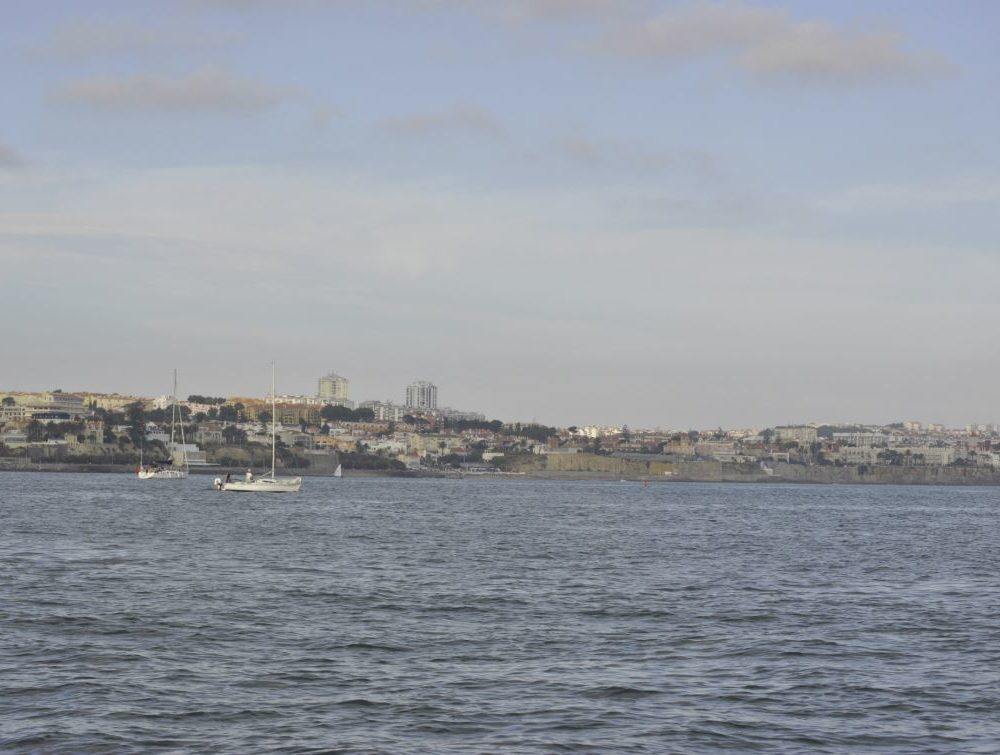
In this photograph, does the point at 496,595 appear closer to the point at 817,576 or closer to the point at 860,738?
the point at 817,576

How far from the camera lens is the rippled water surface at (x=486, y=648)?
60.4 ft

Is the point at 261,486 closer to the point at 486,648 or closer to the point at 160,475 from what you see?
the point at 160,475

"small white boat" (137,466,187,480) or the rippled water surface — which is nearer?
the rippled water surface

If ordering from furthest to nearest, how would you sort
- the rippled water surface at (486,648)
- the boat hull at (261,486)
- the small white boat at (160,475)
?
the small white boat at (160,475) → the boat hull at (261,486) → the rippled water surface at (486,648)

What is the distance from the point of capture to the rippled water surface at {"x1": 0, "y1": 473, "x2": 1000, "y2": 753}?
18422 millimetres

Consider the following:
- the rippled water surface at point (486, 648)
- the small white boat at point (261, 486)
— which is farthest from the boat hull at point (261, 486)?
the rippled water surface at point (486, 648)

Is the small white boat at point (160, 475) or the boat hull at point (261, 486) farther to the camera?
the small white boat at point (160, 475)

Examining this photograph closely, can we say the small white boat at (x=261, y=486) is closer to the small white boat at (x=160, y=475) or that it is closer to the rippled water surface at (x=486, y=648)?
the small white boat at (x=160, y=475)

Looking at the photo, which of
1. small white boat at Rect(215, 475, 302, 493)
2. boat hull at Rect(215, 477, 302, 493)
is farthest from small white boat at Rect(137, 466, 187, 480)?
boat hull at Rect(215, 477, 302, 493)

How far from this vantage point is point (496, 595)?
33562 mm

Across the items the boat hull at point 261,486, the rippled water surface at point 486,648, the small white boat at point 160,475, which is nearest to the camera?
the rippled water surface at point 486,648

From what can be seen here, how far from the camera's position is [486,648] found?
24.9 m

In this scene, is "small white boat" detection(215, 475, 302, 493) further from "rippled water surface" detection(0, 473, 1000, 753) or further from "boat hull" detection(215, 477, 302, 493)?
"rippled water surface" detection(0, 473, 1000, 753)

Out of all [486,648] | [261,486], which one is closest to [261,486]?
[261,486]
